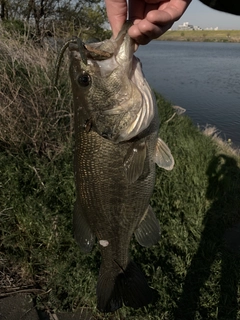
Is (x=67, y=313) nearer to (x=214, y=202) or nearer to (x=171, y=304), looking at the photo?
(x=171, y=304)

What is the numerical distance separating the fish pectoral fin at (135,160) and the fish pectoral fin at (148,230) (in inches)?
10.6

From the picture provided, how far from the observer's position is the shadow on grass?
12.0 ft

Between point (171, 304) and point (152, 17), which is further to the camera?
point (171, 304)

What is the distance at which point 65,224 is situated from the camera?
160 inches

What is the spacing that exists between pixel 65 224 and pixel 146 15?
105 inches

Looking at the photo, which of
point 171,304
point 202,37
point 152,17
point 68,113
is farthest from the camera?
point 202,37

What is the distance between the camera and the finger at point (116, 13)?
1.92 metres

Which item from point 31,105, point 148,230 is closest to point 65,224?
point 31,105

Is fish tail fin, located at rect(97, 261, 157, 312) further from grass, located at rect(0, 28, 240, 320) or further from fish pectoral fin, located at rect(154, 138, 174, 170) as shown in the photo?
grass, located at rect(0, 28, 240, 320)

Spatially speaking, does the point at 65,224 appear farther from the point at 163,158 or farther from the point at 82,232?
the point at 163,158

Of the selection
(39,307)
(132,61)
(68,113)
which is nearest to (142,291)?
(132,61)

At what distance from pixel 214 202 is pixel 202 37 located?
6575 cm

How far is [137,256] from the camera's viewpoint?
3828 millimetres

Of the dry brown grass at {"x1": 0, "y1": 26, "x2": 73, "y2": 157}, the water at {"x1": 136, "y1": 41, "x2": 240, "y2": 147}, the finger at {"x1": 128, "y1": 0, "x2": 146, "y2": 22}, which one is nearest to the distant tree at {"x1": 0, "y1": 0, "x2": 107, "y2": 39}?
the water at {"x1": 136, "y1": 41, "x2": 240, "y2": 147}
